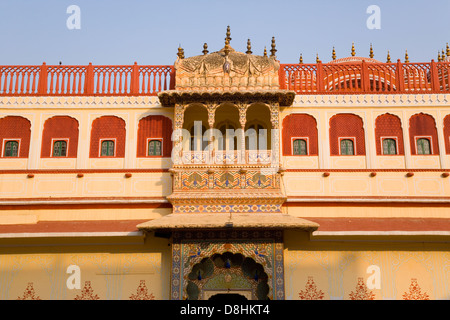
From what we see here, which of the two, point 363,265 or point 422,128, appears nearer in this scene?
point 363,265

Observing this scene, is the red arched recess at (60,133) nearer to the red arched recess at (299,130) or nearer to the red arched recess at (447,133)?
the red arched recess at (299,130)

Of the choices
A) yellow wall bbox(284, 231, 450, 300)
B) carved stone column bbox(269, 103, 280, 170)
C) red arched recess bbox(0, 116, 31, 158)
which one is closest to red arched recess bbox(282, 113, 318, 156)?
carved stone column bbox(269, 103, 280, 170)

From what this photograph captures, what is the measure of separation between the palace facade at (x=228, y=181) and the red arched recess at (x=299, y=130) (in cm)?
3

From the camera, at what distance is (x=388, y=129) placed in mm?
13469

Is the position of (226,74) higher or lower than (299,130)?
higher

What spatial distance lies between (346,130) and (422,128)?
2049mm

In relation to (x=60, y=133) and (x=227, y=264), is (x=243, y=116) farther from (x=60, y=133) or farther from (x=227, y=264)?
(x=60, y=133)

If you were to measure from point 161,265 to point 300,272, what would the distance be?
3.41 meters

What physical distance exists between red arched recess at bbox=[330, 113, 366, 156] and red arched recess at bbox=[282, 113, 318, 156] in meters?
0.49

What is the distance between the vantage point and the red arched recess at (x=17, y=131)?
44.5 feet

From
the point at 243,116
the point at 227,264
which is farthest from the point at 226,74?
the point at 227,264

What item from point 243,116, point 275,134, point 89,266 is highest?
point 243,116

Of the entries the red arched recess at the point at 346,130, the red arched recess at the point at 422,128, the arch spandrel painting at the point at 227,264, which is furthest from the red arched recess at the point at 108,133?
the red arched recess at the point at 422,128

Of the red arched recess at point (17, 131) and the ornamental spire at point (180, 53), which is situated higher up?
the ornamental spire at point (180, 53)
